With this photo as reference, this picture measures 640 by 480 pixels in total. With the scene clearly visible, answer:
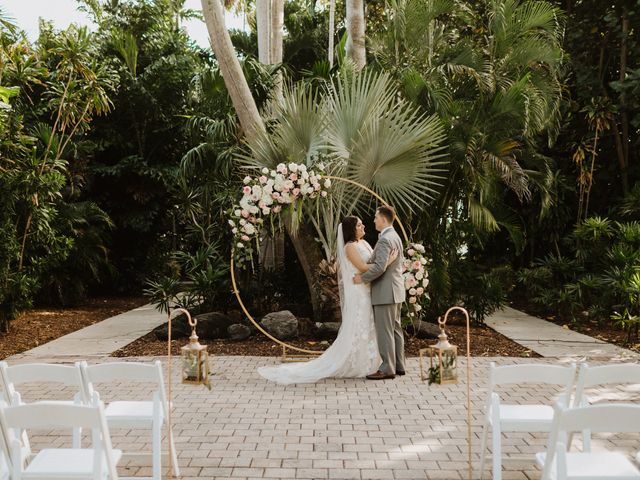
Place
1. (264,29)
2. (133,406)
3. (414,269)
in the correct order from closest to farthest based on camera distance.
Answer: (133,406)
(414,269)
(264,29)

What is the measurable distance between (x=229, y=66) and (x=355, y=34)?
379cm

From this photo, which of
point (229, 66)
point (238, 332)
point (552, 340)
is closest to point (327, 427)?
point (238, 332)

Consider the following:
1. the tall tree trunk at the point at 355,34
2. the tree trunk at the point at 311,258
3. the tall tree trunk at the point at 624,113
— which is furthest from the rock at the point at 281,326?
the tall tree trunk at the point at 624,113

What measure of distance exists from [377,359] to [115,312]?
8661mm

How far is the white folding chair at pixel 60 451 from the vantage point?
326 cm

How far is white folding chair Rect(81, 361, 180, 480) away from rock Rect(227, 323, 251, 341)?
5.87m

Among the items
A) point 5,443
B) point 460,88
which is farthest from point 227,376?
point 460,88

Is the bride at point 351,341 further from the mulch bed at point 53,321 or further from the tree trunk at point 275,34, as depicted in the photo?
the tree trunk at point 275,34

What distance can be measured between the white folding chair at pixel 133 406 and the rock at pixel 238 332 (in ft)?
19.3

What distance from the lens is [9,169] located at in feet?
37.6

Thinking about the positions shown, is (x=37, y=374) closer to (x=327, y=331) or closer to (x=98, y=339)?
(x=327, y=331)

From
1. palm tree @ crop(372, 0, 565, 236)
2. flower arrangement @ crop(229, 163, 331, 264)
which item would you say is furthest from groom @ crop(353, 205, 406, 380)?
palm tree @ crop(372, 0, 565, 236)

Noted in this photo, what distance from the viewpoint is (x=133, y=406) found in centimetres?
490

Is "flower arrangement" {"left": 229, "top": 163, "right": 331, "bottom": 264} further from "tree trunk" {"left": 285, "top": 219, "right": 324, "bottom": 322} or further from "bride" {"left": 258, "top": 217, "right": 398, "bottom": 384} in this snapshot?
"tree trunk" {"left": 285, "top": 219, "right": 324, "bottom": 322}
